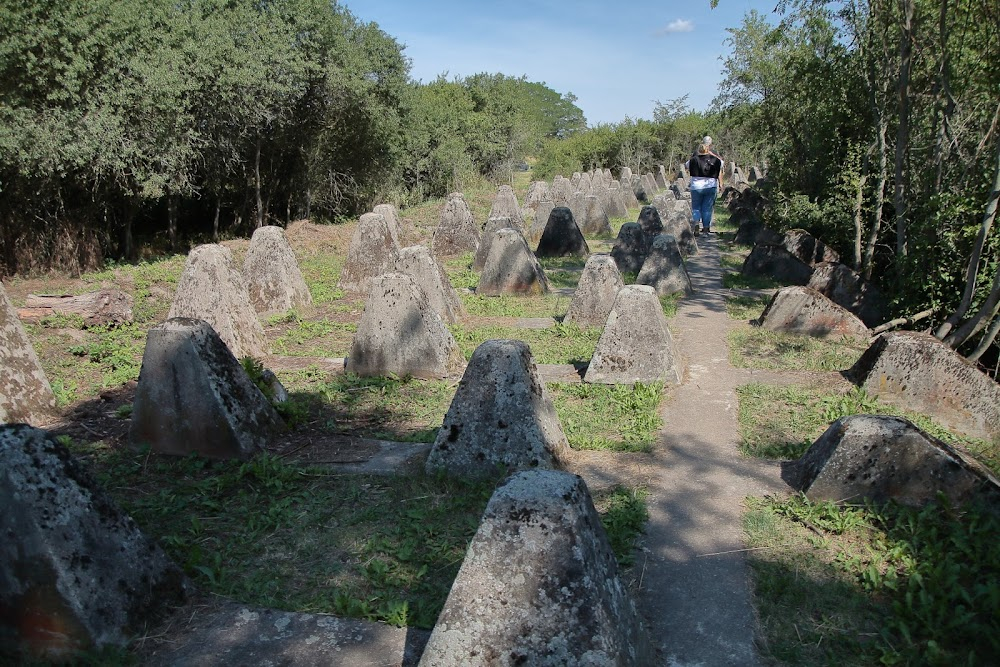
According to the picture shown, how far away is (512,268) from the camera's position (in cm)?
1227

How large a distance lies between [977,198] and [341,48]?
49.2 ft

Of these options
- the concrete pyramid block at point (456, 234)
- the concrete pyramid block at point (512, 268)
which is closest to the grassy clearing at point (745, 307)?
the concrete pyramid block at point (512, 268)

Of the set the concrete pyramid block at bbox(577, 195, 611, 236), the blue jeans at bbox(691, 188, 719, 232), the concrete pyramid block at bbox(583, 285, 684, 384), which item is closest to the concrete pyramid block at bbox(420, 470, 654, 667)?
the concrete pyramid block at bbox(583, 285, 684, 384)

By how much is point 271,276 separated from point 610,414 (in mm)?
6427

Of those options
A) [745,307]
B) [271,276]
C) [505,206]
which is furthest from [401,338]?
[505,206]

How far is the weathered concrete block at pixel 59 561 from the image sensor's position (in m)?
3.30

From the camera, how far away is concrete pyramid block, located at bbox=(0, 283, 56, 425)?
627 cm

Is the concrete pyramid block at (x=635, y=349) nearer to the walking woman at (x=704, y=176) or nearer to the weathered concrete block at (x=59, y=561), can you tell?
the weathered concrete block at (x=59, y=561)

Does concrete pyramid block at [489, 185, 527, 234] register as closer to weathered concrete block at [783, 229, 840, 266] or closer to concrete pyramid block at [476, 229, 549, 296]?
concrete pyramid block at [476, 229, 549, 296]

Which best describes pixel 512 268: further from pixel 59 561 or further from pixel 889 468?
pixel 59 561

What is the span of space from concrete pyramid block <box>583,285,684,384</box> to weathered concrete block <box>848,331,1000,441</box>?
6.20 ft

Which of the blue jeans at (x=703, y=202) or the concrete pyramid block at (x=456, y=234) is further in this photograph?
the concrete pyramid block at (x=456, y=234)

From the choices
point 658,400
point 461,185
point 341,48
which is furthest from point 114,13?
point 461,185

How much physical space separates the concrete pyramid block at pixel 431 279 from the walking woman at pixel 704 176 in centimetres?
709
